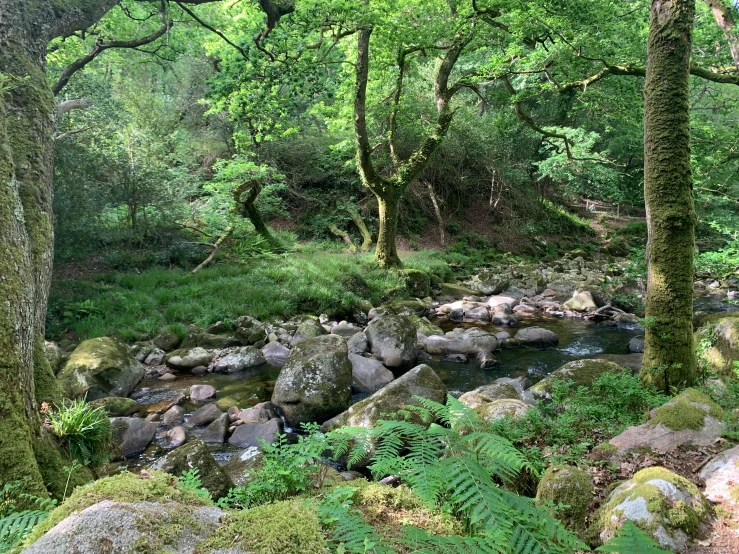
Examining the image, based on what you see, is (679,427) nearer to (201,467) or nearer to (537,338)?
(201,467)

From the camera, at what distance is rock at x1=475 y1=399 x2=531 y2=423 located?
4719 mm

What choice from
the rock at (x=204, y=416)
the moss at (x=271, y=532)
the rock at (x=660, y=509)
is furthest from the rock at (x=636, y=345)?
the moss at (x=271, y=532)

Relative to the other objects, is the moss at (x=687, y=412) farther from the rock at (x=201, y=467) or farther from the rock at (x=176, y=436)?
the rock at (x=176, y=436)

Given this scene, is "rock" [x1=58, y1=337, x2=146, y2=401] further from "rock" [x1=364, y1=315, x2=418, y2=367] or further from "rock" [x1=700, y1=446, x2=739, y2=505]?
"rock" [x1=700, y1=446, x2=739, y2=505]

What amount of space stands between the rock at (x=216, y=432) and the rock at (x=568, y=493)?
4.34 m

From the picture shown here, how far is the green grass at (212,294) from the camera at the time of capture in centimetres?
941

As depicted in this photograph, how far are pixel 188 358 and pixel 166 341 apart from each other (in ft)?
3.22

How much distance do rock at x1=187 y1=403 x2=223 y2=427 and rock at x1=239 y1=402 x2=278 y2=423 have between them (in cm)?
39

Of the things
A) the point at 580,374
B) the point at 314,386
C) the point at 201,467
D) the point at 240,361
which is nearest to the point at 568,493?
the point at 580,374

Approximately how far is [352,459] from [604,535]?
1.72 m

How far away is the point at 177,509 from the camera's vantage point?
5.92 ft

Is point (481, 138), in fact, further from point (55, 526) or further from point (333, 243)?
point (55, 526)

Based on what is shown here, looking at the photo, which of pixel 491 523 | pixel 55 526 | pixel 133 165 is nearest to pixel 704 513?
pixel 491 523

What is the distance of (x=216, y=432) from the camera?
615 cm
